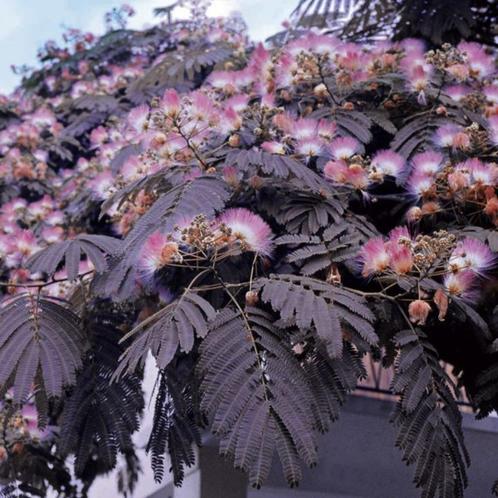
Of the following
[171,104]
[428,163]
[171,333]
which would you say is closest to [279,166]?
[171,104]

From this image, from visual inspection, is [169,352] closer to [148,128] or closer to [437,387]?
[437,387]

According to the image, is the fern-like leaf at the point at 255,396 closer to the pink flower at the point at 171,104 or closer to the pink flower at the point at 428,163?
the pink flower at the point at 171,104

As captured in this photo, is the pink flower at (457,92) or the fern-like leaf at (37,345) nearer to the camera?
the fern-like leaf at (37,345)

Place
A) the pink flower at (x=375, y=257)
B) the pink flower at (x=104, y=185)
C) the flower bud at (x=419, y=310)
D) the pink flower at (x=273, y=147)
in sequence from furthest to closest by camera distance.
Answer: the pink flower at (x=104, y=185) → the pink flower at (x=273, y=147) → the pink flower at (x=375, y=257) → the flower bud at (x=419, y=310)

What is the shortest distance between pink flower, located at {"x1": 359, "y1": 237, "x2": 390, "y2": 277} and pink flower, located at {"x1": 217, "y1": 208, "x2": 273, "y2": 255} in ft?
0.99

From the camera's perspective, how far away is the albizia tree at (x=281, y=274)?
2.44 m

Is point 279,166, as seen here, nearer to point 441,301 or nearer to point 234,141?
point 234,141

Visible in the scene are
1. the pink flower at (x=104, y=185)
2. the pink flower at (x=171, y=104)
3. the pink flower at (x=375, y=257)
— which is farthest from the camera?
the pink flower at (x=104, y=185)

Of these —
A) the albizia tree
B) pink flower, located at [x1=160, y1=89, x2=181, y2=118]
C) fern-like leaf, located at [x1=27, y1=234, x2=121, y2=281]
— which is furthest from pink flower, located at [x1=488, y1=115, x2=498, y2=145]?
fern-like leaf, located at [x1=27, y1=234, x2=121, y2=281]

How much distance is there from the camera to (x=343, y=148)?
3.20 m

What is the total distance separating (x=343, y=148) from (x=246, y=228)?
673 millimetres

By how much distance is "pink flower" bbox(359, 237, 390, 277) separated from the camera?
2.62 metres

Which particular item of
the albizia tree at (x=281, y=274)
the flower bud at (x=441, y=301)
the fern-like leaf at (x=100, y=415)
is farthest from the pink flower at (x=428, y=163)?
the fern-like leaf at (x=100, y=415)

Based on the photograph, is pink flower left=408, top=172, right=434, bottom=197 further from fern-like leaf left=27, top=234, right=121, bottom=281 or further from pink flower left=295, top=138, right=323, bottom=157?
fern-like leaf left=27, top=234, right=121, bottom=281
